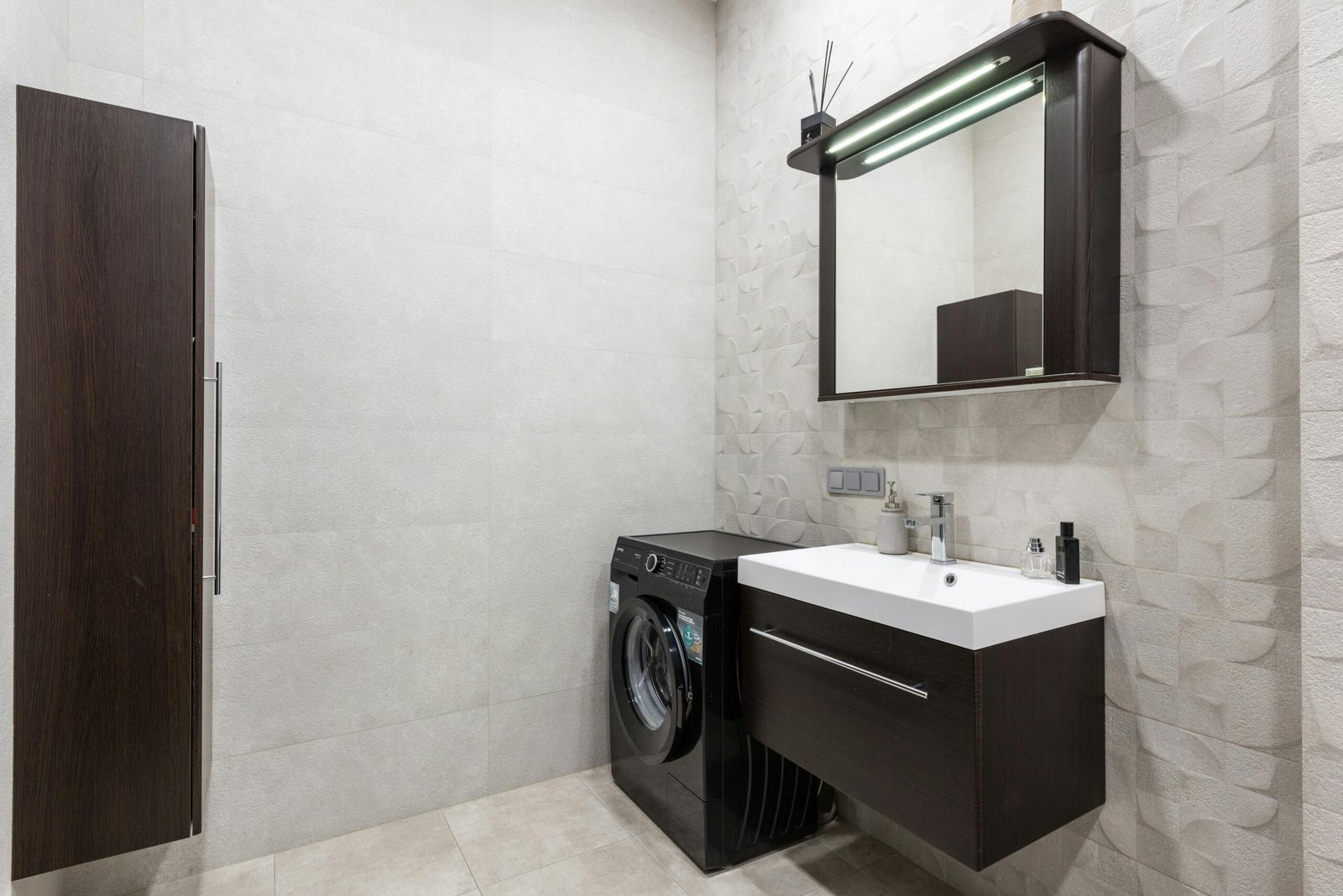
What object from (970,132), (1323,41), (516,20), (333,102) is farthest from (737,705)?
(516,20)

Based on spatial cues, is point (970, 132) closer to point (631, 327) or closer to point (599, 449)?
point (631, 327)

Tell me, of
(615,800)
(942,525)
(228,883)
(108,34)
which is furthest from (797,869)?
(108,34)

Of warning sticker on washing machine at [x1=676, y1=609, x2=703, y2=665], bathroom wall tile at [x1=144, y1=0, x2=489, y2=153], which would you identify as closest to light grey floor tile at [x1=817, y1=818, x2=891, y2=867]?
warning sticker on washing machine at [x1=676, y1=609, x2=703, y2=665]

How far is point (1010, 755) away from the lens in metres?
1.26

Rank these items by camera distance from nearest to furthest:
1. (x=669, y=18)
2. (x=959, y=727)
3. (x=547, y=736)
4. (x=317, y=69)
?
(x=959, y=727) → (x=317, y=69) → (x=547, y=736) → (x=669, y=18)

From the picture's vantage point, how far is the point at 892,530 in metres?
1.83

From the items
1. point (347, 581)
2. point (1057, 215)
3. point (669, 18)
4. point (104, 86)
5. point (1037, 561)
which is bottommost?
point (347, 581)

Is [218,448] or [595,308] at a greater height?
[595,308]

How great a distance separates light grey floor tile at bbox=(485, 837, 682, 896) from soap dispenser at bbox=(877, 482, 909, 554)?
1.06 metres

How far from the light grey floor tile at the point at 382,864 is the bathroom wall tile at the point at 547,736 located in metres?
0.27

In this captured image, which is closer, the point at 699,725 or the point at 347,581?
the point at 699,725

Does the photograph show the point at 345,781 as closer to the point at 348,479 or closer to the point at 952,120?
the point at 348,479

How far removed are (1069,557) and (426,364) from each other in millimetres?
1816

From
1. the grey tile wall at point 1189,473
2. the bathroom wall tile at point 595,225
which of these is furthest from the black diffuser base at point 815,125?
the bathroom wall tile at point 595,225
